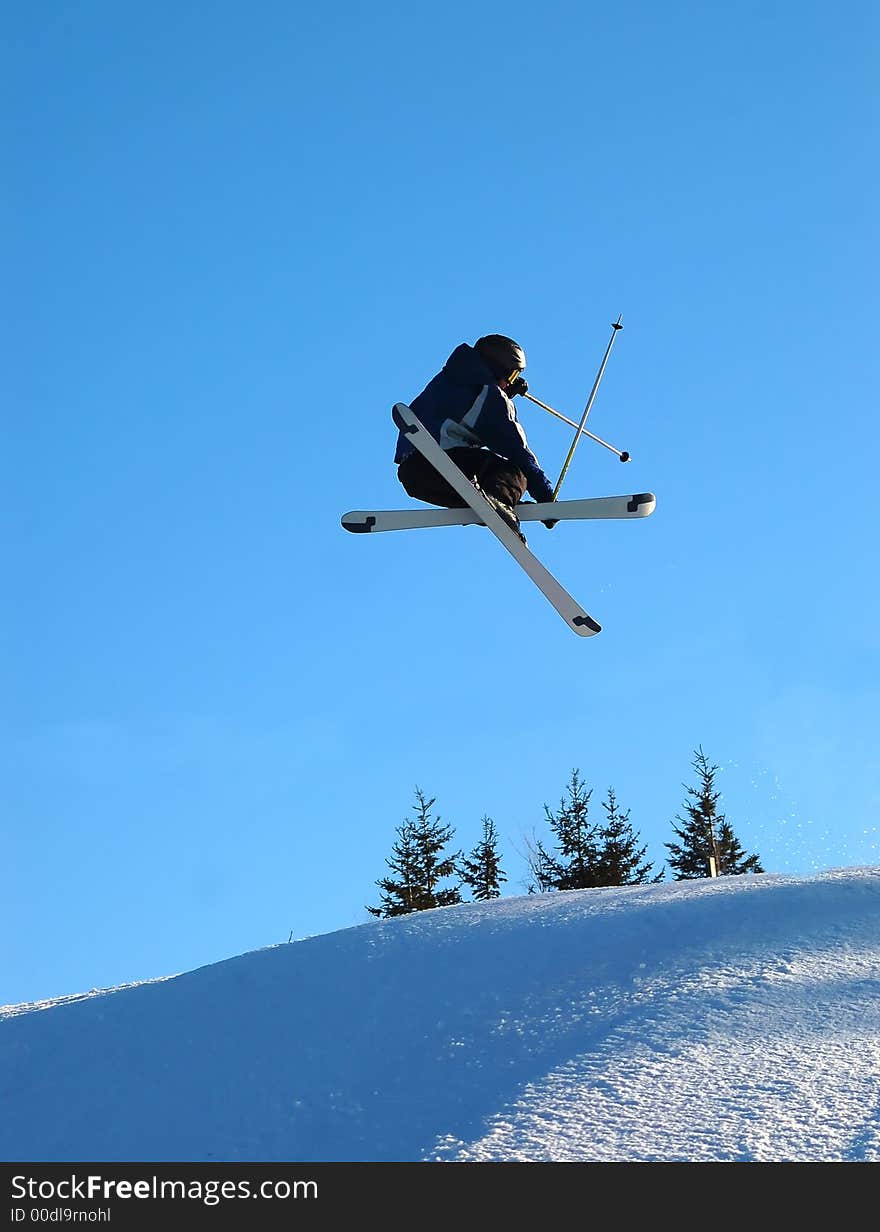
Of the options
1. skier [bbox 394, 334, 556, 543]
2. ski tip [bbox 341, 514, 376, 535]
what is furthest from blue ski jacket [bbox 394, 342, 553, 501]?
ski tip [bbox 341, 514, 376, 535]

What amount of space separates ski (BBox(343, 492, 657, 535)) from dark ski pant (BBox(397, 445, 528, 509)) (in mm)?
127

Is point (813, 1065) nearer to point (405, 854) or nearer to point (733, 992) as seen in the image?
point (733, 992)

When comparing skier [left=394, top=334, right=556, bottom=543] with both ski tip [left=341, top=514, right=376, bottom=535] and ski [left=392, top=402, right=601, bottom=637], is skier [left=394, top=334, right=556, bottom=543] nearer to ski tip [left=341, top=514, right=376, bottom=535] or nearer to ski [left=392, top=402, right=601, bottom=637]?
ski [left=392, top=402, right=601, bottom=637]

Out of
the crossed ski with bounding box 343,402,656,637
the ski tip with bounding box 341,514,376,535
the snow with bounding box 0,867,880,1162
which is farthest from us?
the ski tip with bounding box 341,514,376,535

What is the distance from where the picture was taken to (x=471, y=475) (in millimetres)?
7789

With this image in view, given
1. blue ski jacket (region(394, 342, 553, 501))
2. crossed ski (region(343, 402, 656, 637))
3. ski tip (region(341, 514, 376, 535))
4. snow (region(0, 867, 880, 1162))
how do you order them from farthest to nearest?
ski tip (region(341, 514, 376, 535))
blue ski jacket (region(394, 342, 553, 501))
crossed ski (region(343, 402, 656, 637))
snow (region(0, 867, 880, 1162))

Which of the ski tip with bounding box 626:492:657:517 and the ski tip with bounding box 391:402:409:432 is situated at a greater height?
the ski tip with bounding box 391:402:409:432

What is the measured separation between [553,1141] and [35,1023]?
120 inches

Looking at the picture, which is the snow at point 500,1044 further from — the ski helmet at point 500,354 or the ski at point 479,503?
the ski helmet at point 500,354

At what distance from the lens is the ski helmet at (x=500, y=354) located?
25.7 feet

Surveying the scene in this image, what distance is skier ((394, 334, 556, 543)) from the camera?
768cm

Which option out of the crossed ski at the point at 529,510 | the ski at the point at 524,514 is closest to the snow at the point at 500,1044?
the crossed ski at the point at 529,510
